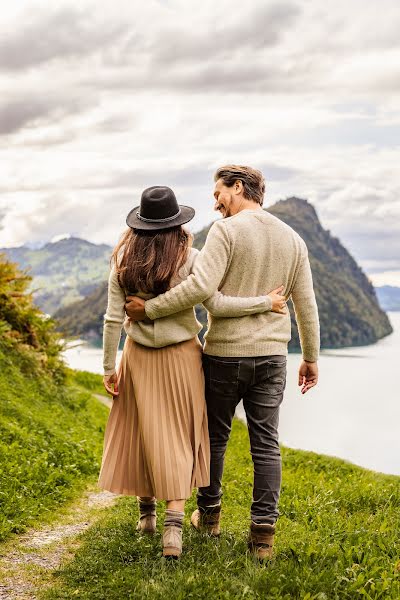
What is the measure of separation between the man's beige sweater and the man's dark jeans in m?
0.09

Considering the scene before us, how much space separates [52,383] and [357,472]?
5662 mm

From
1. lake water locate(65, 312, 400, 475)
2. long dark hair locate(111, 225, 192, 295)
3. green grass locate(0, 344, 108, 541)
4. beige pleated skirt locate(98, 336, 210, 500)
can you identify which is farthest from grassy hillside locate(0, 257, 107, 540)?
long dark hair locate(111, 225, 192, 295)

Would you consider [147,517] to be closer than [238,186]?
No

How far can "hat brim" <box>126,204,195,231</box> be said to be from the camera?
16.6 feet

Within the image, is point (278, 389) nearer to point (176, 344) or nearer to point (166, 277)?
point (176, 344)

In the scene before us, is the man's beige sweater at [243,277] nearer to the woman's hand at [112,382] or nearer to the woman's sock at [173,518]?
the woman's hand at [112,382]

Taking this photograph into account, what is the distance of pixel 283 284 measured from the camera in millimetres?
5121

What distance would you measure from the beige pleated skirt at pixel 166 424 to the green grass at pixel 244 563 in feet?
1.59

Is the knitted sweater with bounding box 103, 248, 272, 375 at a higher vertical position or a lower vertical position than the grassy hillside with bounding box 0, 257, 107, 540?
higher

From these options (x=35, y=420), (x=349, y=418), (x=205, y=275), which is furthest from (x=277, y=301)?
(x=349, y=418)

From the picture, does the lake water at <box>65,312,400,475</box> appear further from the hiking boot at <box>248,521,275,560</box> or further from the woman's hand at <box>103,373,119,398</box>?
the hiking boot at <box>248,521,275,560</box>

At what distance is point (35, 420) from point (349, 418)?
1792 inches

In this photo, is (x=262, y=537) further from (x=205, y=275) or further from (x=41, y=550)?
(x=41, y=550)

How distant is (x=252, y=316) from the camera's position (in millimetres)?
4988
